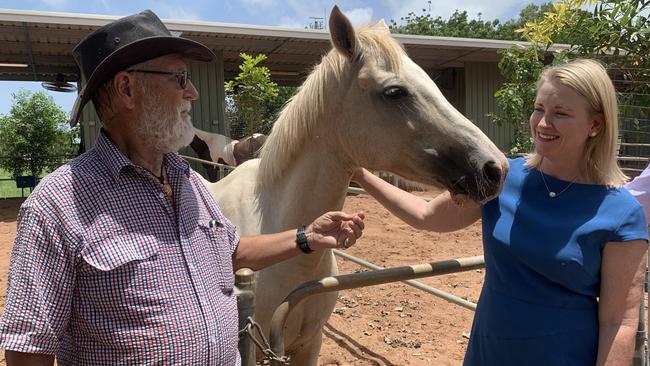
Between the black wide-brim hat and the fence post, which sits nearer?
the black wide-brim hat

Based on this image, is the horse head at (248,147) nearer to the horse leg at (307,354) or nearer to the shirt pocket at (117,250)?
the horse leg at (307,354)

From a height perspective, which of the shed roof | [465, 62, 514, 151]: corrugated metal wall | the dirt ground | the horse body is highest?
the shed roof

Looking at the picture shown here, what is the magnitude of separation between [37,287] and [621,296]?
1.54m

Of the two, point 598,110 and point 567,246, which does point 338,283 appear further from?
Result: point 598,110

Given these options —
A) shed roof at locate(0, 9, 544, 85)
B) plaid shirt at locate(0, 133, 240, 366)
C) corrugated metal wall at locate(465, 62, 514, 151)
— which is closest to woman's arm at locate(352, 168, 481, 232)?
plaid shirt at locate(0, 133, 240, 366)

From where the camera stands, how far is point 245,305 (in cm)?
153

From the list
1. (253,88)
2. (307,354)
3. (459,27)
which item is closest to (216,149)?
(253,88)

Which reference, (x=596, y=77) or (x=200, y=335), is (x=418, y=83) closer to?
(x=596, y=77)

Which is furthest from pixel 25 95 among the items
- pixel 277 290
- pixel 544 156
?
pixel 544 156

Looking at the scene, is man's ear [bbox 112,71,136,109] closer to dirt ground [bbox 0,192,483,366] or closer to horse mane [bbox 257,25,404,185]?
horse mane [bbox 257,25,404,185]

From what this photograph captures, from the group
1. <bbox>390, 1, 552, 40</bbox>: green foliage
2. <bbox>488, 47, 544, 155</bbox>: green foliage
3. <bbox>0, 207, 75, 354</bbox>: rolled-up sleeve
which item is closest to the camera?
<bbox>0, 207, 75, 354</bbox>: rolled-up sleeve

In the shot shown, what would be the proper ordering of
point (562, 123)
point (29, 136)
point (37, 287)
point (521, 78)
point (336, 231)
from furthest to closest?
point (29, 136), point (521, 78), point (336, 231), point (562, 123), point (37, 287)

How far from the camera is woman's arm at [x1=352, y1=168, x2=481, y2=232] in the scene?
5.98 ft

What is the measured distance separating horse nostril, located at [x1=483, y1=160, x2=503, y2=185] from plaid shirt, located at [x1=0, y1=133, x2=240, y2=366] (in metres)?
1.02
